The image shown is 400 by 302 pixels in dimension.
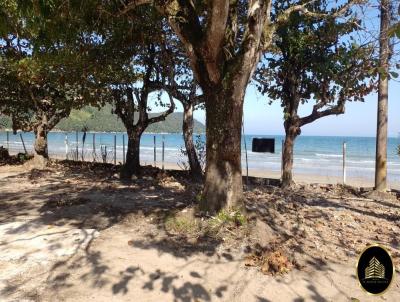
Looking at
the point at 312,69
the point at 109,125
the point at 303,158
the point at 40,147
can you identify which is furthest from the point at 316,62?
the point at 109,125

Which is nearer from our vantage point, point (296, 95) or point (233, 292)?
point (233, 292)

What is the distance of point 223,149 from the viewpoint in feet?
21.8

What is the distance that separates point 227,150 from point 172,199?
9.11ft

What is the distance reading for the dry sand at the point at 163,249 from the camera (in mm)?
4871

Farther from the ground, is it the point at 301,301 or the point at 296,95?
the point at 296,95

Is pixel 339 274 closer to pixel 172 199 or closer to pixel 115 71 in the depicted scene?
pixel 172 199

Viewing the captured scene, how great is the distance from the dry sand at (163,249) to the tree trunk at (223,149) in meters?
0.67

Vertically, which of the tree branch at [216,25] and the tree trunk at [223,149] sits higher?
the tree branch at [216,25]

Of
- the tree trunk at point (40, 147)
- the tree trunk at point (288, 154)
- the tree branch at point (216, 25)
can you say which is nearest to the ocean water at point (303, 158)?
the tree trunk at point (40, 147)

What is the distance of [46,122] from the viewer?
53.7 feet

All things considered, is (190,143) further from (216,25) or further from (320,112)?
(216,25)

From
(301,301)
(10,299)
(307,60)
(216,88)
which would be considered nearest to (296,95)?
(307,60)

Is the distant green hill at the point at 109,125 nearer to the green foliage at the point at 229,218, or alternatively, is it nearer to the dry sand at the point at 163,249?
the dry sand at the point at 163,249

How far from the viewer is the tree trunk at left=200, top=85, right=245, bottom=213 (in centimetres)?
652
